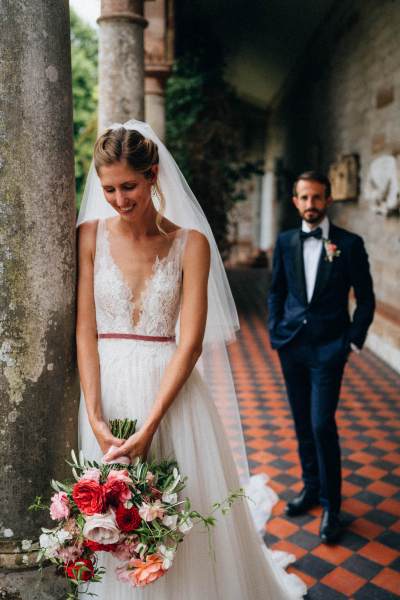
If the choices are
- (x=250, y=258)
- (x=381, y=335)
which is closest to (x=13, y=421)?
(x=381, y=335)

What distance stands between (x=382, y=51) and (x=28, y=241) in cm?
689

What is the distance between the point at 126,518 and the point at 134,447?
0.27 m

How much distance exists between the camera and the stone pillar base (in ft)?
5.82

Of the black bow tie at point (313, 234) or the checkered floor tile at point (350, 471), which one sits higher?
the black bow tie at point (313, 234)

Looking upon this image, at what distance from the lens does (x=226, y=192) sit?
34.6 feet

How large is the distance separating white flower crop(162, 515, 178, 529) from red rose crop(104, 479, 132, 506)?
Answer: 135 millimetres

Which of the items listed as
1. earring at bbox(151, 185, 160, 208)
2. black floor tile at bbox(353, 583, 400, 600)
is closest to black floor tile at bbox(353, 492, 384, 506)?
black floor tile at bbox(353, 583, 400, 600)

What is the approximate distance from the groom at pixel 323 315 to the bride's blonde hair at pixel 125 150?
140cm

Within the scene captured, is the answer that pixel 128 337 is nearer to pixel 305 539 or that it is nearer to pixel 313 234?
pixel 313 234

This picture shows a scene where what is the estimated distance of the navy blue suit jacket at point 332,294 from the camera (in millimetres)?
3080

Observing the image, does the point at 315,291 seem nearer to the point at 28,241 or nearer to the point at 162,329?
the point at 162,329

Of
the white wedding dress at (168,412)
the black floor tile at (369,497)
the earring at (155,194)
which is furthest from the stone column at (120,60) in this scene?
the black floor tile at (369,497)

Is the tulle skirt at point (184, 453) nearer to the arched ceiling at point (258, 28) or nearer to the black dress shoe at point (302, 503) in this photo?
the black dress shoe at point (302, 503)

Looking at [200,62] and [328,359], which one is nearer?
[328,359]
